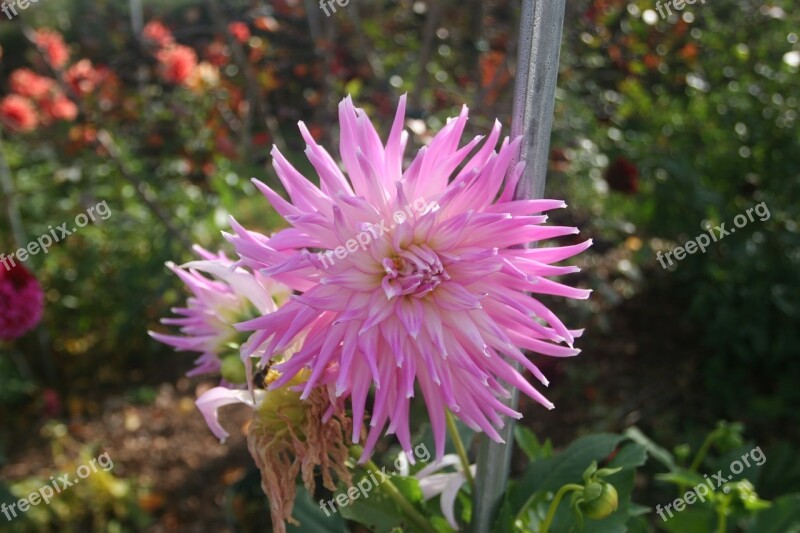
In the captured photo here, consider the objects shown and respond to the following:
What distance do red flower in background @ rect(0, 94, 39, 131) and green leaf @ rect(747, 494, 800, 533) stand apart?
299 cm

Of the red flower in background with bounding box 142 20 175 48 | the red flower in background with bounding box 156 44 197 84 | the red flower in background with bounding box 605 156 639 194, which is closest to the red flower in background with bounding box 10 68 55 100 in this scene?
the red flower in background with bounding box 142 20 175 48

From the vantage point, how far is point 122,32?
10.3 feet

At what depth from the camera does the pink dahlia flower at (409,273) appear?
0.60m

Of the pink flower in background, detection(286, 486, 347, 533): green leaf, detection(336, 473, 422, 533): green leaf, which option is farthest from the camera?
the pink flower in background

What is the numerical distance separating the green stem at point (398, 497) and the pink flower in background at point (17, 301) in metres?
1.01

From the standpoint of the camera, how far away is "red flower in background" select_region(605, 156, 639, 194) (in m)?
2.09

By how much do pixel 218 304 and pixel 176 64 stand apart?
214cm

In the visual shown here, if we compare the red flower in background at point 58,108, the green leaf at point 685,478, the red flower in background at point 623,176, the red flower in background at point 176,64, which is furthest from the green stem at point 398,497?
the red flower in background at point 58,108

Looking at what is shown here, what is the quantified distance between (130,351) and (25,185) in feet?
2.83

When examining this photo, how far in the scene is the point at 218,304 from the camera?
0.78 meters

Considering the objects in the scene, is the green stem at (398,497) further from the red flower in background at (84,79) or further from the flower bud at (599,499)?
the red flower in background at (84,79)

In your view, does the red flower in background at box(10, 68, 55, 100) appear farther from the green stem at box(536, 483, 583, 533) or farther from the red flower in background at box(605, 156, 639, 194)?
the green stem at box(536, 483, 583, 533)

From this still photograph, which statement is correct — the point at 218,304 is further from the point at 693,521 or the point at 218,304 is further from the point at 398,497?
the point at 693,521

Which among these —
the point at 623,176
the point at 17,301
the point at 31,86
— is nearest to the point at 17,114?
the point at 31,86
